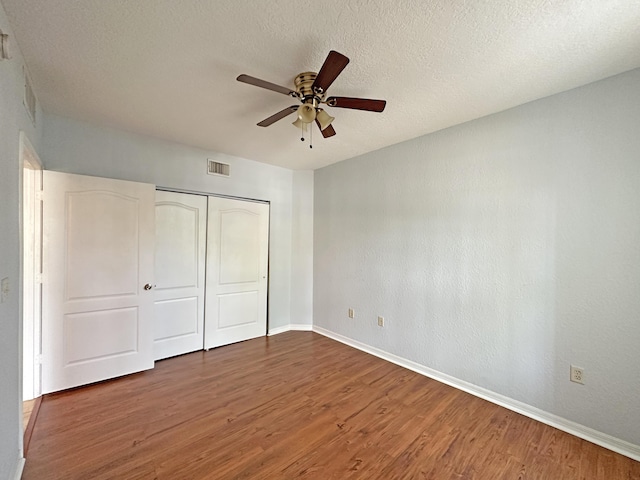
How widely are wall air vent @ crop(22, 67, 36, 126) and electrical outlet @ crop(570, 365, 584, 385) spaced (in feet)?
14.5

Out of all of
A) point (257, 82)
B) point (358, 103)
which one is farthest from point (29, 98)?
point (358, 103)

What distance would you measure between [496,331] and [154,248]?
3.59 meters

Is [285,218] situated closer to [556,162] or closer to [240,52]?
[240,52]

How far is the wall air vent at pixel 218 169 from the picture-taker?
363 centimetres

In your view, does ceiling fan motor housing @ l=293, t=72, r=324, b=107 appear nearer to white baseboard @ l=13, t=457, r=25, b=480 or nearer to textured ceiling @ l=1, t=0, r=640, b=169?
textured ceiling @ l=1, t=0, r=640, b=169

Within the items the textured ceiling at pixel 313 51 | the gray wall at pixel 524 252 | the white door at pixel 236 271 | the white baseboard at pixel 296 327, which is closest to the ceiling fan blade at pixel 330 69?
the textured ceiling at pixel 313 51

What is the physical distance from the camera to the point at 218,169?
370 centimetres

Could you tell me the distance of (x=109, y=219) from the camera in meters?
2.78

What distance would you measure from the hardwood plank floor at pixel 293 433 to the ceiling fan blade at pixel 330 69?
7.94 feet

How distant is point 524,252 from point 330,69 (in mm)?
2158

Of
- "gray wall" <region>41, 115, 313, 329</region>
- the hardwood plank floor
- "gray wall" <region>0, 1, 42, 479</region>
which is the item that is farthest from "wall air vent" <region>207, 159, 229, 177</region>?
the hardwood plank floor

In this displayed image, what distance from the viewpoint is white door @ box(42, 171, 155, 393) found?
251 cm

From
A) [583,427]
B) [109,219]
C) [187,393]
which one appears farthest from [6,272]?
[583,427]

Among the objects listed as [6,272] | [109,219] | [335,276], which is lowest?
[335,276]
